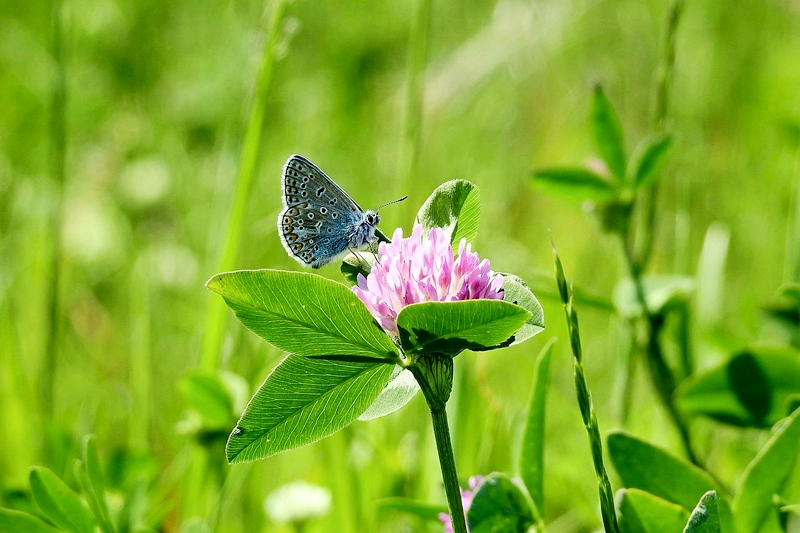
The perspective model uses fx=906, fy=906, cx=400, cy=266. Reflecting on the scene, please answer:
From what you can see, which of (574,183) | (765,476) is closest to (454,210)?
(765,476)

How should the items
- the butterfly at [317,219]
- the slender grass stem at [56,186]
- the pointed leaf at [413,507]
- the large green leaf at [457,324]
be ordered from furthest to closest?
1. the slender grass stem at [56,186]
2. the butterfly at [317,219]
3. the pointed leaf at [413,507]
4. the large green leaf at [457,324]

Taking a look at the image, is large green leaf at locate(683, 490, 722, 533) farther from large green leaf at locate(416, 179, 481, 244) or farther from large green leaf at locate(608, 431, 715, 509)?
large green leaf at locate(416, 179, 481, 244)

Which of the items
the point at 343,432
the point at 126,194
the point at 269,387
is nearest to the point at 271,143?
the point at 126,194

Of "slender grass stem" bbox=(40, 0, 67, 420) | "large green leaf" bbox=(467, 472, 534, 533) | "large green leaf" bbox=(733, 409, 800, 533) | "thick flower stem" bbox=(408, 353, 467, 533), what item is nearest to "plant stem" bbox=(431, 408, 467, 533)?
"thick flower stem" bbox=(408, 353, 467, 533)

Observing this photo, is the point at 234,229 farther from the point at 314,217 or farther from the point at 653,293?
the point at 653,293

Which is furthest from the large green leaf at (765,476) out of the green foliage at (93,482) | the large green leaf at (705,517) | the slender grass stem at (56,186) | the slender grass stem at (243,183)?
the slender grass stem at (56,186)

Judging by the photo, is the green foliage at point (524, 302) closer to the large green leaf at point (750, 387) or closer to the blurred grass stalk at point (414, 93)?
the large green leaf at point (750, 387)
